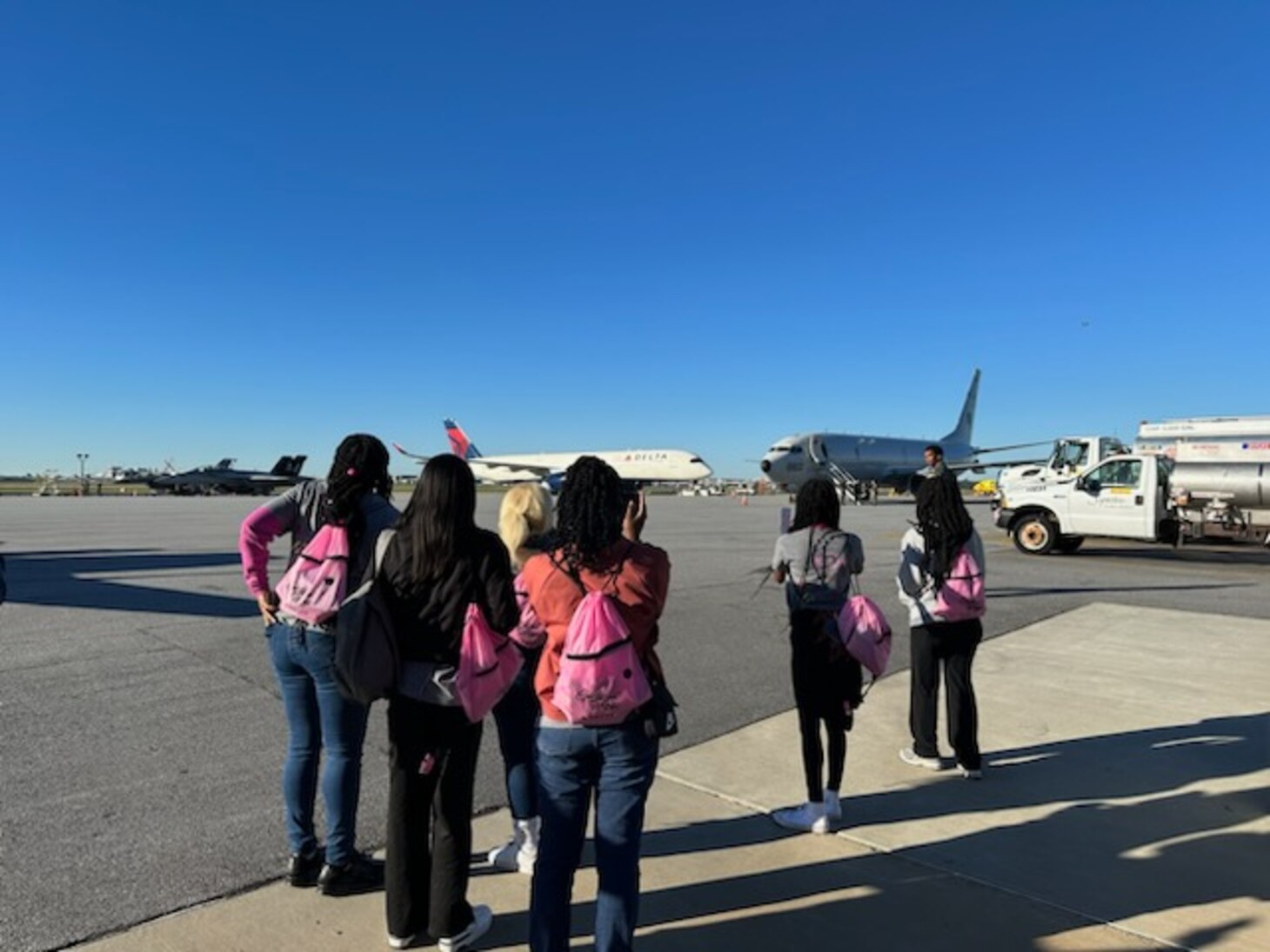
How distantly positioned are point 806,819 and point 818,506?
5.10ft

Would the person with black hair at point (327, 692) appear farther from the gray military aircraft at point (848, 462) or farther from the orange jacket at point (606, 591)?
the gray military aircraft at point (848, 462)

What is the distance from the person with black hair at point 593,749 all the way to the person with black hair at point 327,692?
1.00m

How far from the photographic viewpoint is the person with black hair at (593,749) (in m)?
2.50

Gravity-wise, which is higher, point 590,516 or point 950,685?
point 590,516

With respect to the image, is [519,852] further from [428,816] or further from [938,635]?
[938,635]

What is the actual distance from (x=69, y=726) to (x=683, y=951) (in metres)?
4.53

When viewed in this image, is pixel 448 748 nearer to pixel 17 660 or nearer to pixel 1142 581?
pixel 17 660

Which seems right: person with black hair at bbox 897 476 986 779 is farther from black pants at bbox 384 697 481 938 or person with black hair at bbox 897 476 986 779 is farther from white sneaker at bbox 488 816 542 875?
black pants at bbox 384 697 481 938

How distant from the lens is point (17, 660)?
6875mm

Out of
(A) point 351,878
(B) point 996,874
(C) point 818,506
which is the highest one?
(C) point 818,506

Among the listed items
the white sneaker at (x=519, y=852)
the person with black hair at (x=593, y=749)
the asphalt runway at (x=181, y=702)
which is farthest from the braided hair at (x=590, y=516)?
the asphalt runway at (x=181, y=702)

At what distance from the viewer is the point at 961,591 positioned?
449cm

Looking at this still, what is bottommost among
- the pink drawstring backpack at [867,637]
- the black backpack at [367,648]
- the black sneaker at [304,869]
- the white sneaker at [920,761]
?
the white sneaker at [920,761]

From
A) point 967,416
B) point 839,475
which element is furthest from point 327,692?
point 967,416
